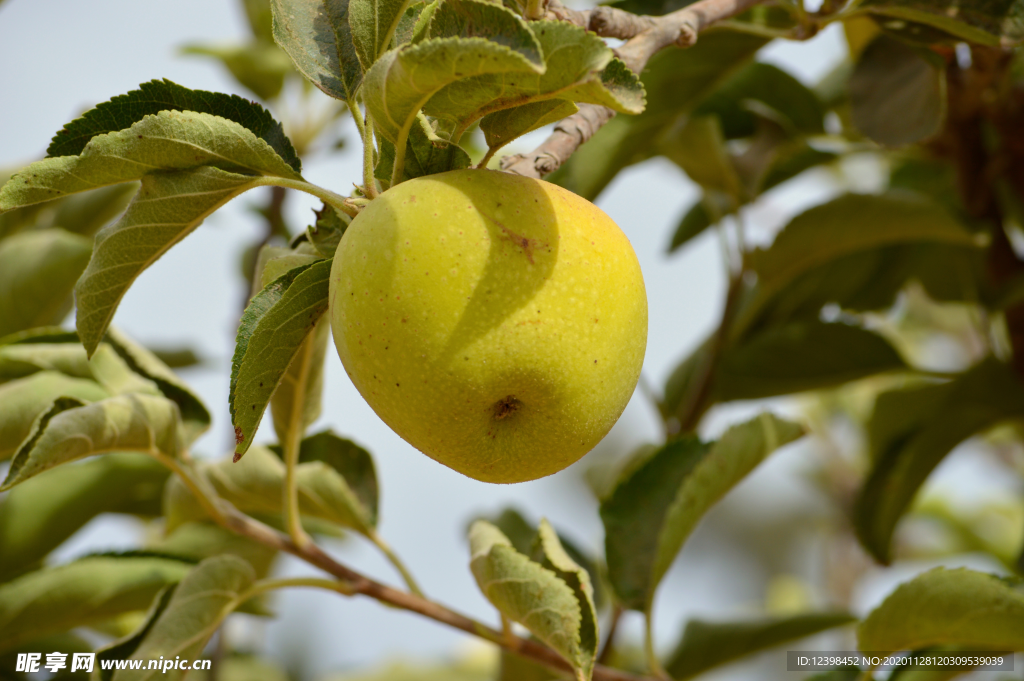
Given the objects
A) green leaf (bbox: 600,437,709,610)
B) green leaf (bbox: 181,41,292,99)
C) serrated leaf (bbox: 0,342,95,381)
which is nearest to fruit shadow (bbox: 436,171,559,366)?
green leaf (bbox: 600,437,709,610)

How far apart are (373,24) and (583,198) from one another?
0.21 metres

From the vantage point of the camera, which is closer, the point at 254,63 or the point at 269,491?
the point at 269,491

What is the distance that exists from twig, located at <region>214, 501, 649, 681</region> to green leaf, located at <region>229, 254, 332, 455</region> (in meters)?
0.37

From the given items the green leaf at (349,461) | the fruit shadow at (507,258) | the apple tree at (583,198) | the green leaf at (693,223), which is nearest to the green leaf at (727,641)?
the apple tree at (583,198)

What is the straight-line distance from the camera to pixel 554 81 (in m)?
0.54

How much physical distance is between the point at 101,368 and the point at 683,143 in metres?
0.94

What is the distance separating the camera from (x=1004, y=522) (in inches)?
96.8

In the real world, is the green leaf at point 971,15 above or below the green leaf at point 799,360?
above

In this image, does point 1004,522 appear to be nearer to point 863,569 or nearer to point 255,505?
point 863,569

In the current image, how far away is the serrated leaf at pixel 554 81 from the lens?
20.1 inches

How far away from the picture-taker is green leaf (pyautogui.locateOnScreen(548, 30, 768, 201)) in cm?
118

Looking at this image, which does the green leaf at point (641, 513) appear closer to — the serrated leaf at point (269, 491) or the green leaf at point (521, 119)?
the serrated leaf at point (269, 491)

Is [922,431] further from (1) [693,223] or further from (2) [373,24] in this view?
(2) [373,24]

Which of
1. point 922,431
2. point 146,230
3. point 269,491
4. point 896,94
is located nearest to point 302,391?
point 269,491
